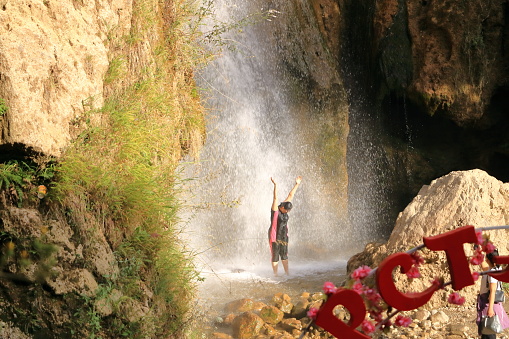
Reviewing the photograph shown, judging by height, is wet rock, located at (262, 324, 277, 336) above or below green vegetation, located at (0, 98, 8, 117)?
below

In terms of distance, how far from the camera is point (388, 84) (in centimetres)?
1321

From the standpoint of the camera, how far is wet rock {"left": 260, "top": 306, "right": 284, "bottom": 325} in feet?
20.8

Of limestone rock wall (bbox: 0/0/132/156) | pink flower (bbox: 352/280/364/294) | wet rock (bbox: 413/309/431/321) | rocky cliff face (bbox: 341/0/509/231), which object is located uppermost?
rocky cliff face (bbox: 341/0/509/231)

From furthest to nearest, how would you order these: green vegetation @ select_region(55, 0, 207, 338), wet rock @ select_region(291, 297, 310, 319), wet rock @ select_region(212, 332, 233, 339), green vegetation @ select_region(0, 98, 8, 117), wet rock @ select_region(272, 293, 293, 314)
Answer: wet rock @ select_region(272, 293, 293, 314) < wet rock @ select_region(291, 297, 310, 319) < wet rock @ select_region(212, 332, 233, 339) < green vegetation @ select_region(55, 0, 207, 338) < green vegetation @ select_region(0, 98, 8, 117)

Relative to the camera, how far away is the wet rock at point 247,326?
19.6ft

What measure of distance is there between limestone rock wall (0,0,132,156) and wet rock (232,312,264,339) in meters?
3.45

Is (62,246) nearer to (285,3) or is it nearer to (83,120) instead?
(83,120)

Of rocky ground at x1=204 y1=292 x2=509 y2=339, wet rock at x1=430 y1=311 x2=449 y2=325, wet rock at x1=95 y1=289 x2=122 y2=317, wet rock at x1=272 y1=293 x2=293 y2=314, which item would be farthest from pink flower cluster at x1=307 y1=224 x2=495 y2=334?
wet rock at x1=272 y1=293 x2=293 y2=314

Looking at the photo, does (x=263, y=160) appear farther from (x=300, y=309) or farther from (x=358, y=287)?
(x=358, y=287)

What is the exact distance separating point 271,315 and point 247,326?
45 cm

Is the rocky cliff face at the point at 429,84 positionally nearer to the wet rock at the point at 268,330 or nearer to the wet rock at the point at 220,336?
the wet rock at the point at 268,330

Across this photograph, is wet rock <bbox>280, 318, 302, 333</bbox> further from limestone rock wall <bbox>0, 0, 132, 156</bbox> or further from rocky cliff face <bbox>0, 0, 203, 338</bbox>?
limestone rock wall <bbox>0, 0, 132, 156</bbox>

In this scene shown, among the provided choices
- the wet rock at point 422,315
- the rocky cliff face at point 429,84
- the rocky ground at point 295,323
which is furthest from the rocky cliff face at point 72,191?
the rocky cliff face at point 429,84

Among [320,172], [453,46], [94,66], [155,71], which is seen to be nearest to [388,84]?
[453,46]
